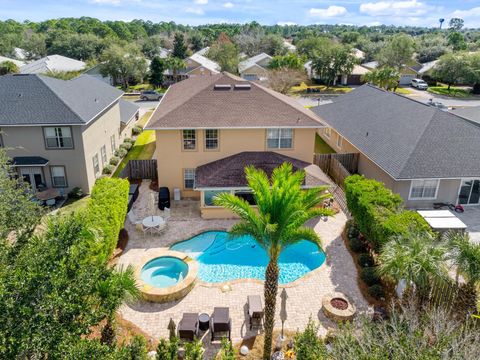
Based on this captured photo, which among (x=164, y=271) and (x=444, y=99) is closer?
(x=164, y=271)

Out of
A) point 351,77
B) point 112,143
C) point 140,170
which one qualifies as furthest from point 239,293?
point 351,77

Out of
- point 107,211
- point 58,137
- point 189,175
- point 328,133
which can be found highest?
point 58,137

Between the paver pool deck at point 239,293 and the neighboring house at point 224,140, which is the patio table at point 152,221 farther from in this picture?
the neighboring house at point 224,140

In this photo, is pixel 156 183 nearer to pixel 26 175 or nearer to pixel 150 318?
pixel 26 175

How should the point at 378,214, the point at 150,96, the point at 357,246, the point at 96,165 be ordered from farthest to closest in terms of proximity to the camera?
the point at 150,96 < the point at 96,165 < the point at 357,246 < the point at 378,214

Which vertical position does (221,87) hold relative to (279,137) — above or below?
above

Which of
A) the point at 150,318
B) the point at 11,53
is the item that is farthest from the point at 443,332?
the point at 11,53

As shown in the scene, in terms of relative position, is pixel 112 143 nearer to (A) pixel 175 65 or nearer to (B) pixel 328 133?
(B) pixel 328 133

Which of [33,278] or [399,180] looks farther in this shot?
[399,180]
